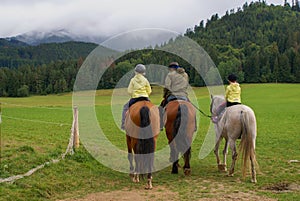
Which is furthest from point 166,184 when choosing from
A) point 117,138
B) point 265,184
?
point 117,138

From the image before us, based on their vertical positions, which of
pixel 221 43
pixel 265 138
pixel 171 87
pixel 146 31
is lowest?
pixel 265 138

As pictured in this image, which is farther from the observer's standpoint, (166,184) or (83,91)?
(83,91)

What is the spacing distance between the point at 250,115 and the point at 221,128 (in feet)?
4.80

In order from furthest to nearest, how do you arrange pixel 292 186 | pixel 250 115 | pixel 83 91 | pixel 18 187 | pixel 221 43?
1. pixel 221 43
2. pixel 83 91
3. pixel 250 115
4. pixel 292 186
5. pixel 18 187

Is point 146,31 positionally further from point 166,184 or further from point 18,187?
point 18,187

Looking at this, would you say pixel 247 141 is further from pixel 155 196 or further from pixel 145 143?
pixel 155 196

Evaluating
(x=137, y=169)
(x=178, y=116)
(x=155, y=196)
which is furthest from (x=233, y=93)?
(x=155, y=196)

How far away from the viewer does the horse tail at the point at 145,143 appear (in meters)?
8.85

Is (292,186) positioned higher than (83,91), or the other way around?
(83,91)

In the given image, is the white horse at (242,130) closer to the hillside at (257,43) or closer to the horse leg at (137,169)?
the horse leg at (137,169)

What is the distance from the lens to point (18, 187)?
789cm

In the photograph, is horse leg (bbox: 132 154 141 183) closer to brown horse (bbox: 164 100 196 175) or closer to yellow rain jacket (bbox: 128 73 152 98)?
A: brown horse (bbox: 164 100 196 175)

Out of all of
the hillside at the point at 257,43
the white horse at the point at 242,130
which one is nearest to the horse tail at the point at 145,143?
the white horse at the point at 242,130

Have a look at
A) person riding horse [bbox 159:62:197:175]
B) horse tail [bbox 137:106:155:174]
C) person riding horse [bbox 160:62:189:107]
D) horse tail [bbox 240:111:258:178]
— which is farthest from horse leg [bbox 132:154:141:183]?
horse tail [bbox 240:111:258:178]
